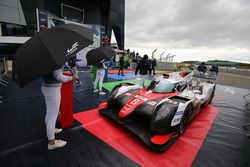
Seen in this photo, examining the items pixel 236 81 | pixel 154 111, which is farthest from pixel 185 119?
pixel 236 81

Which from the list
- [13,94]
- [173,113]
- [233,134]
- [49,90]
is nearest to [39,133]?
[49,90]

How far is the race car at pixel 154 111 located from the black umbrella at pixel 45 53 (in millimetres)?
1404

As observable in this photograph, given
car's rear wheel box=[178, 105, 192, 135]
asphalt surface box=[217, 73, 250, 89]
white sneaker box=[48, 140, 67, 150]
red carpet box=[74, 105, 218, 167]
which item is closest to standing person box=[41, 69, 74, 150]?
white sneaker box=[48, 140, 67, 150]

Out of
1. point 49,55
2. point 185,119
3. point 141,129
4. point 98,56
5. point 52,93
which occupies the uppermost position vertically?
point 98,56

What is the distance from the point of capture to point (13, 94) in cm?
388

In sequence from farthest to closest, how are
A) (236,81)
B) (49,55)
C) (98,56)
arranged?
(236,81)
(98,56)
(49,55)

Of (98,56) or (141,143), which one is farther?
(98,56)

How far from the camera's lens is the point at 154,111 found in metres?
2.06

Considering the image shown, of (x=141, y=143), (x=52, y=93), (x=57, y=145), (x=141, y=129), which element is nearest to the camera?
(x=52, y=93)

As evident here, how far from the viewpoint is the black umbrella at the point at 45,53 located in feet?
3.82

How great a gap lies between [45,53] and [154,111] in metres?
1.63

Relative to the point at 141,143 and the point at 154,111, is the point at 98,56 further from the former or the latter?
the point at 141,143

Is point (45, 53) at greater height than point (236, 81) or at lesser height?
greater

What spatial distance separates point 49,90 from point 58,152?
880 mm
